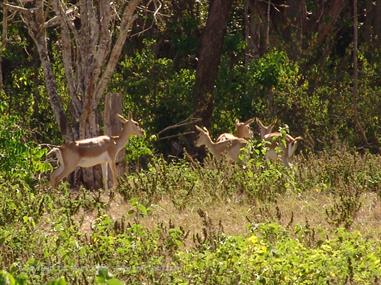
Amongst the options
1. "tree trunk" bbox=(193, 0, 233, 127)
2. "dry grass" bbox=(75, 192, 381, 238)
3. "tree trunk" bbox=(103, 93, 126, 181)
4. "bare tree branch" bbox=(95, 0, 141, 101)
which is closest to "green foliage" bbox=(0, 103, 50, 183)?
"dry grass" bbox=(75, 192, 381, 238)

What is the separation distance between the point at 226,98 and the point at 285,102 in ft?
4.54

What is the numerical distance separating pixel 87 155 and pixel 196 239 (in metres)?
6.02

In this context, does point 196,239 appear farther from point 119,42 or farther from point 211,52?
point 211,52

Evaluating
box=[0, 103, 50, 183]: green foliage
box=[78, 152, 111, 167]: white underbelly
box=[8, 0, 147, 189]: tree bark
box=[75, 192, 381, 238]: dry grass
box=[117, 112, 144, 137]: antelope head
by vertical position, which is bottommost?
box=[75, 192, 381, 238]: dry grass

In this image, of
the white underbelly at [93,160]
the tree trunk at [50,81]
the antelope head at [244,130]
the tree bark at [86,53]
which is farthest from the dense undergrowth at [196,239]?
the antelope head at [244,130]

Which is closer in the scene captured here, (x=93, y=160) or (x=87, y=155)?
(x=87, y=155)

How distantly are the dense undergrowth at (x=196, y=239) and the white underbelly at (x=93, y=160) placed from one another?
2.20m

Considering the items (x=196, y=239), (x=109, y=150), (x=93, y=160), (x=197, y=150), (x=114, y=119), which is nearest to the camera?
(x=196, y=239)

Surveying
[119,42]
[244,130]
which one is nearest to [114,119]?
[244,130]

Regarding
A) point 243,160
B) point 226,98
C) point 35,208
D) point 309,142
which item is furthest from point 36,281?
point 226,98

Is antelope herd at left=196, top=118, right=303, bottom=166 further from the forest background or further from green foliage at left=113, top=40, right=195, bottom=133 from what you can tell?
green foliage at left=113, top=40, right=195, bottom=133

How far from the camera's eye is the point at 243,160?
14156 mm

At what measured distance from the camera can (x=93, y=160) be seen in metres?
16.4

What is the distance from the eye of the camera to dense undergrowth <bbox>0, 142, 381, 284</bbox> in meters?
8.07
